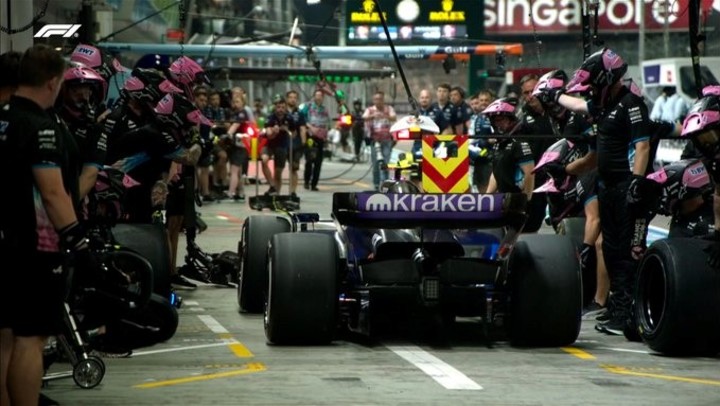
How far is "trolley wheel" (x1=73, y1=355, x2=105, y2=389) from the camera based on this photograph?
929 cm

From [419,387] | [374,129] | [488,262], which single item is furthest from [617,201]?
[374,129]

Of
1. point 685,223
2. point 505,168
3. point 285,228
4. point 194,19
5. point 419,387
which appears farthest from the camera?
point 194,19

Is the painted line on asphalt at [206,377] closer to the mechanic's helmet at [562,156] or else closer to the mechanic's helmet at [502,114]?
the mechanic's helmet at [562,156]

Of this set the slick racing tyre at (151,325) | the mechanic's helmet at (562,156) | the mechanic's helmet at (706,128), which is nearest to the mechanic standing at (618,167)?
the mechanic's helmet at (562,156)

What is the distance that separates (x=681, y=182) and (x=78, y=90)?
434cm

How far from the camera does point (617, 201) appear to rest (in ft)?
42.5

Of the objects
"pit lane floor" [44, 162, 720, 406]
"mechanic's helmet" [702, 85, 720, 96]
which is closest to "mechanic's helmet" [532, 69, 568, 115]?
"pit lane floor" [44, 162, 720, 406]

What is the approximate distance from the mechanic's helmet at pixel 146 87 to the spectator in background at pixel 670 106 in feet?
85.1

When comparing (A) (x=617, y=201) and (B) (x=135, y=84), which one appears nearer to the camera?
(A) (x=617, y=201)

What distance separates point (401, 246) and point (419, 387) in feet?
7.37

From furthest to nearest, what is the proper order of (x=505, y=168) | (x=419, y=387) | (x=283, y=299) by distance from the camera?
(x=505, y=168)
(x=283, y=299)
(x=419, y=387)

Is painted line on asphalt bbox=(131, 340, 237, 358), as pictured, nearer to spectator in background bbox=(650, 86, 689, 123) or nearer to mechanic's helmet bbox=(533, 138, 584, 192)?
mechanic's helmet bbox=(533, 138, 584, 192)

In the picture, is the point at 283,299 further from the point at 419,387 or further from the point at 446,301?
the point at 419,387

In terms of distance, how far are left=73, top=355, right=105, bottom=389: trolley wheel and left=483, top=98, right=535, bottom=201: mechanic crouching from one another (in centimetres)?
729
